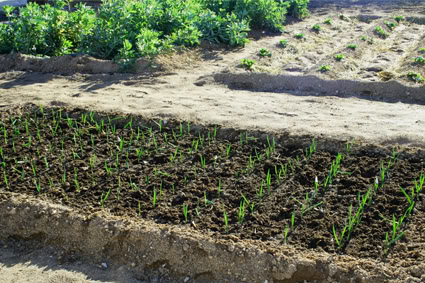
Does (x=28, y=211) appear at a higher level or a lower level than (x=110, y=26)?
lower

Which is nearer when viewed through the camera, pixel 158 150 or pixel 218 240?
pixel 218 240

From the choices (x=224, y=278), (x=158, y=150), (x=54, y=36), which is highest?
(x=54, y=36)

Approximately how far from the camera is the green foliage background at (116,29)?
26.4 feet

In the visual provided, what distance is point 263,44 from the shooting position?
894 cm

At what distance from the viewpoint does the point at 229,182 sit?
4.55 m

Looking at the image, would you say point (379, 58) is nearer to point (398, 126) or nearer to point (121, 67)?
point (398, 126)

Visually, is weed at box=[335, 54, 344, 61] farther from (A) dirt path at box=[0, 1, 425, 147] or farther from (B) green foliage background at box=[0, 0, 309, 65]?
(B) green foliage background at box=[0, 0, 309, 65]

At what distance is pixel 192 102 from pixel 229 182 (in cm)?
195

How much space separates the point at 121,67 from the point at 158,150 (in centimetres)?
289

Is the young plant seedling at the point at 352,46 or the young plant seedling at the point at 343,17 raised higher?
the young plant seedling at the point at 343,17

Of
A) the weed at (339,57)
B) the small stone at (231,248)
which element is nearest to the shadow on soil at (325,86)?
the weed at (339,57)

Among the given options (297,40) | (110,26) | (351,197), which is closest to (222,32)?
(297,40)

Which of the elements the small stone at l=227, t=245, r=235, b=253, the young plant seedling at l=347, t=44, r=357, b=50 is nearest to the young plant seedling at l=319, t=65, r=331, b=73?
the young plant seedling at l=347, t=44, r=357, b=50

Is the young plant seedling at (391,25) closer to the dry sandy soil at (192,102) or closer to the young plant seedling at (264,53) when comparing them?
the dry sandy soil at (192,102)
